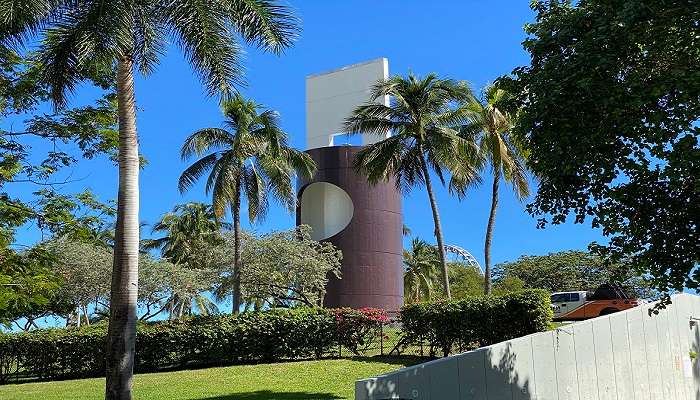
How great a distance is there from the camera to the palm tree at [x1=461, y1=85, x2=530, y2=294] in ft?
76.7

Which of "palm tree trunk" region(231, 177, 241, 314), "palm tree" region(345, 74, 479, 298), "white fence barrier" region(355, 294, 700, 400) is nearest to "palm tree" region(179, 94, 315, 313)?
"palm tree trunk" region(231, 177, 241, 314)

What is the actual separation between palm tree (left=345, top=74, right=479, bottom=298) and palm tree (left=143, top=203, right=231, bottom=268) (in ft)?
78.2

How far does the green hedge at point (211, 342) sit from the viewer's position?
20.6 meters

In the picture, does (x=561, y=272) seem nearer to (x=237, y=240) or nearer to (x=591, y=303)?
(x=591, y=303)

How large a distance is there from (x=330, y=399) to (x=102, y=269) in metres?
24.3

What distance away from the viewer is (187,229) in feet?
158

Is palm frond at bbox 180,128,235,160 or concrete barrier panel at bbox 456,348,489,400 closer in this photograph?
concrete barrier panel at bbox 456,348,489,400

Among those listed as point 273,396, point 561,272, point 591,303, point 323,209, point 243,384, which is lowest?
point 273,396

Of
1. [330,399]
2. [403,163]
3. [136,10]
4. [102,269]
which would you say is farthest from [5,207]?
[102,269]

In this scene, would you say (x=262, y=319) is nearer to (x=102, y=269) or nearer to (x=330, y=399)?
(x=330, y=399)

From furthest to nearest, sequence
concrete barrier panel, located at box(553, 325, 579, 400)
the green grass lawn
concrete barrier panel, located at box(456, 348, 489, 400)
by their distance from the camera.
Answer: the green grass lawn → concrete barrier panel, located at box(553, 325, 579, 400) → concrete barrier panel, located at box(456, 348, 489, 400)

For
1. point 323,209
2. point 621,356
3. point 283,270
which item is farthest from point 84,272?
point 621,356

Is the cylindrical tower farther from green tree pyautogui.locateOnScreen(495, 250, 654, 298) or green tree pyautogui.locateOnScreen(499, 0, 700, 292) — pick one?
green tree pyautogui.locateOnScreen(499, 0, 700, 292)

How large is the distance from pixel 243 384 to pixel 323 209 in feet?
80.5
